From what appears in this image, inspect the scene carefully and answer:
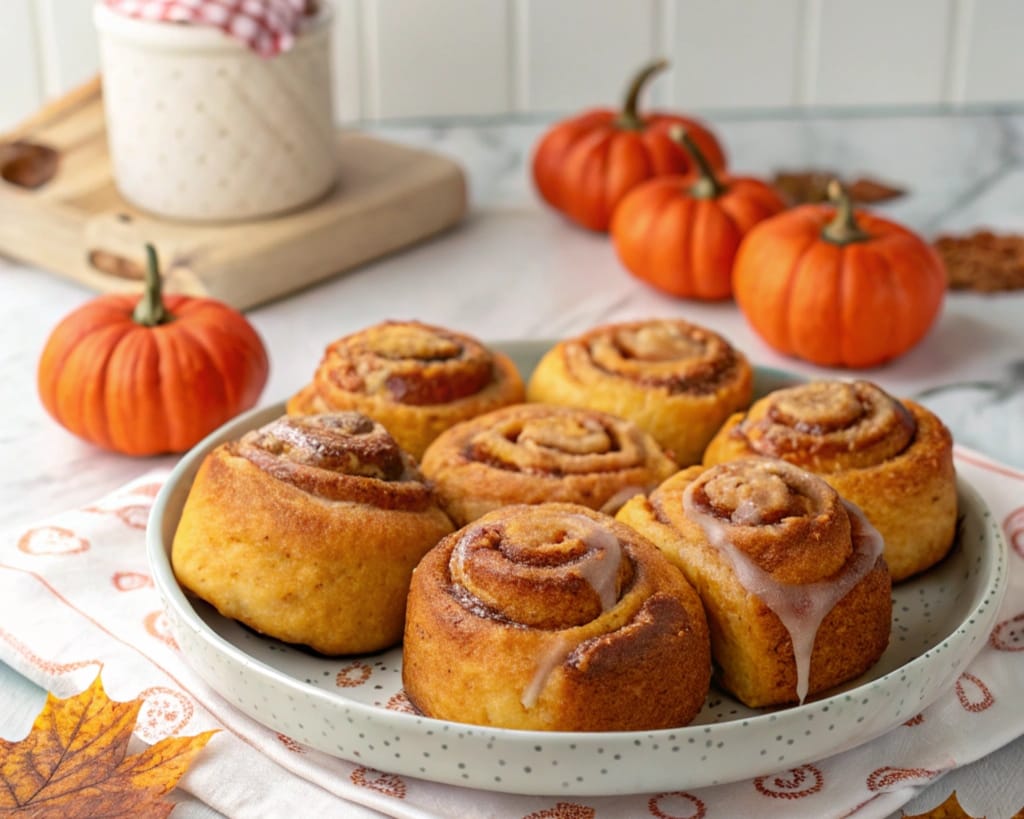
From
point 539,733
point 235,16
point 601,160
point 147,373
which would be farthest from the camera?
point 601,160

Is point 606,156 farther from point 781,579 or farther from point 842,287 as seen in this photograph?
point 781,579

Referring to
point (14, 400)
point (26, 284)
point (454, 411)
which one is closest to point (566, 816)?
point (454, 411)

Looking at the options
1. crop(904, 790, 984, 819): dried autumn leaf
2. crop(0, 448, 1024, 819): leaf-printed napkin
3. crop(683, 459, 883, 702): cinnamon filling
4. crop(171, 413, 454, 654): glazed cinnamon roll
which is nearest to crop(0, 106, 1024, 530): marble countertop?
crop(0, 448, 1024, 819): leaf-printed napkin

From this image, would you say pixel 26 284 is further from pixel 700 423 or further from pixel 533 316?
pixel 700 423

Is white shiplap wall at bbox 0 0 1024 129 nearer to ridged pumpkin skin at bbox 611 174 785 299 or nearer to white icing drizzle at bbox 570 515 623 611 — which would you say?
ridged pumpkin skin at bbox 611 174 785 299

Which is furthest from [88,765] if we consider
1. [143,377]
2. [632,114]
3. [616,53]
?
[616,53]
